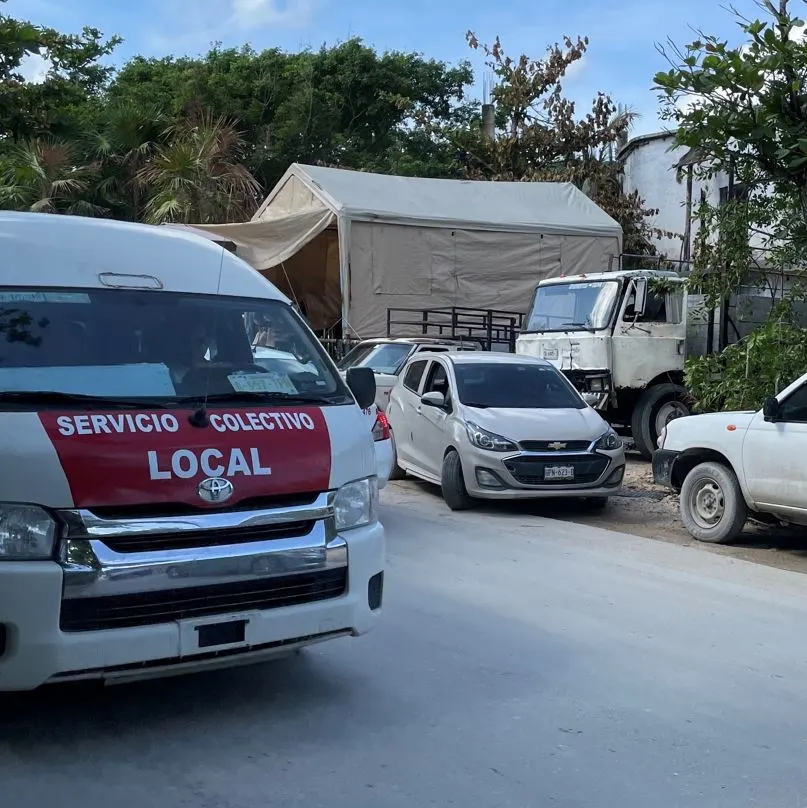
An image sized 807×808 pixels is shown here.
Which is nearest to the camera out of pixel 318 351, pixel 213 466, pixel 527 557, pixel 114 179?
pixel 213 466

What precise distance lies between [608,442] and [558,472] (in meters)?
0.73

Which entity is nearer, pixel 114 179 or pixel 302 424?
pixel 302 424

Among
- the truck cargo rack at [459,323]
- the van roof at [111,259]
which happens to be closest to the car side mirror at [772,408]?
the van roof at [111,259]

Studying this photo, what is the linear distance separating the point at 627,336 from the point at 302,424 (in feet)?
33.9

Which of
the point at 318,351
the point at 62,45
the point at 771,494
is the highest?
the point at 62,45

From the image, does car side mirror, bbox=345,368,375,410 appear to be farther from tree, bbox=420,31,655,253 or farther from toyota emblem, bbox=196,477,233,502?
tree, bbox=420,31,655,253

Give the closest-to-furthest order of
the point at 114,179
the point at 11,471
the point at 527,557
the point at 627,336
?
the point at 11,471, the point at 527,557, the point at 627,336, the point at 114,179

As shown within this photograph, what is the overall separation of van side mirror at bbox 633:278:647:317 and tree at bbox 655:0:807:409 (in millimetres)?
1210

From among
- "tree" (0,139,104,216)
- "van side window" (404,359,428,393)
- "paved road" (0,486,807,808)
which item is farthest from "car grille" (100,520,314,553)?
"tree" (0,139,104,216)

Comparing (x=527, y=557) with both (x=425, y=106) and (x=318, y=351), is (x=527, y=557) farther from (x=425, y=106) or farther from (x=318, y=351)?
(x=425, y=106)

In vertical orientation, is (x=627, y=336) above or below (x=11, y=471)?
above

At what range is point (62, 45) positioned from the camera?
50.8ft

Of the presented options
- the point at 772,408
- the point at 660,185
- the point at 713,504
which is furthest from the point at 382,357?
the point at 660,185

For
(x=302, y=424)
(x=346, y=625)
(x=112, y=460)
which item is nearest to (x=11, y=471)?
(x=112, y=460)
